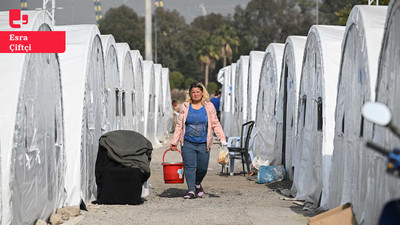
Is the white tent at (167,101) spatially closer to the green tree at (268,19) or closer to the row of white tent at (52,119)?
the row of white tent at (52,119)

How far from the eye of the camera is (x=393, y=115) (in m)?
6.34

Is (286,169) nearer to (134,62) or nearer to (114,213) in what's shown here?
(114,213)

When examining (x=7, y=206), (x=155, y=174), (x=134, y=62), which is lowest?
(x=155, y=174)

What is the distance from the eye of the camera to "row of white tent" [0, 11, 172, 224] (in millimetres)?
7172

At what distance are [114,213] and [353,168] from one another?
333cm

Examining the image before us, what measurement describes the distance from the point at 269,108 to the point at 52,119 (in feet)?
27.3

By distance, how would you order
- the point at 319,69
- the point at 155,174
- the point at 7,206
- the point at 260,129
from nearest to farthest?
the point at 7,206 < the point at 319,69 < the point at 155,174 < the point at 260,129

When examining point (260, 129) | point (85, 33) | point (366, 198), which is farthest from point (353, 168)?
point (260, 129)

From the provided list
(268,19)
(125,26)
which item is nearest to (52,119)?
(125,26)

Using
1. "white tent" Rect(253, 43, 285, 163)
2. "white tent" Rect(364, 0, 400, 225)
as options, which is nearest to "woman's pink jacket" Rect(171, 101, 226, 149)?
Result: "white tent" Rect(253, 43, 285, 163)

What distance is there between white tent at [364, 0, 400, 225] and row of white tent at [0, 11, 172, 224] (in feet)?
11.4

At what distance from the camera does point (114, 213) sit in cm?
959

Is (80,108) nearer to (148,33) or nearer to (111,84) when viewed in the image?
(111,84)

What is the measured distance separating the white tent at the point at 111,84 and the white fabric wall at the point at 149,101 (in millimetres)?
7388
